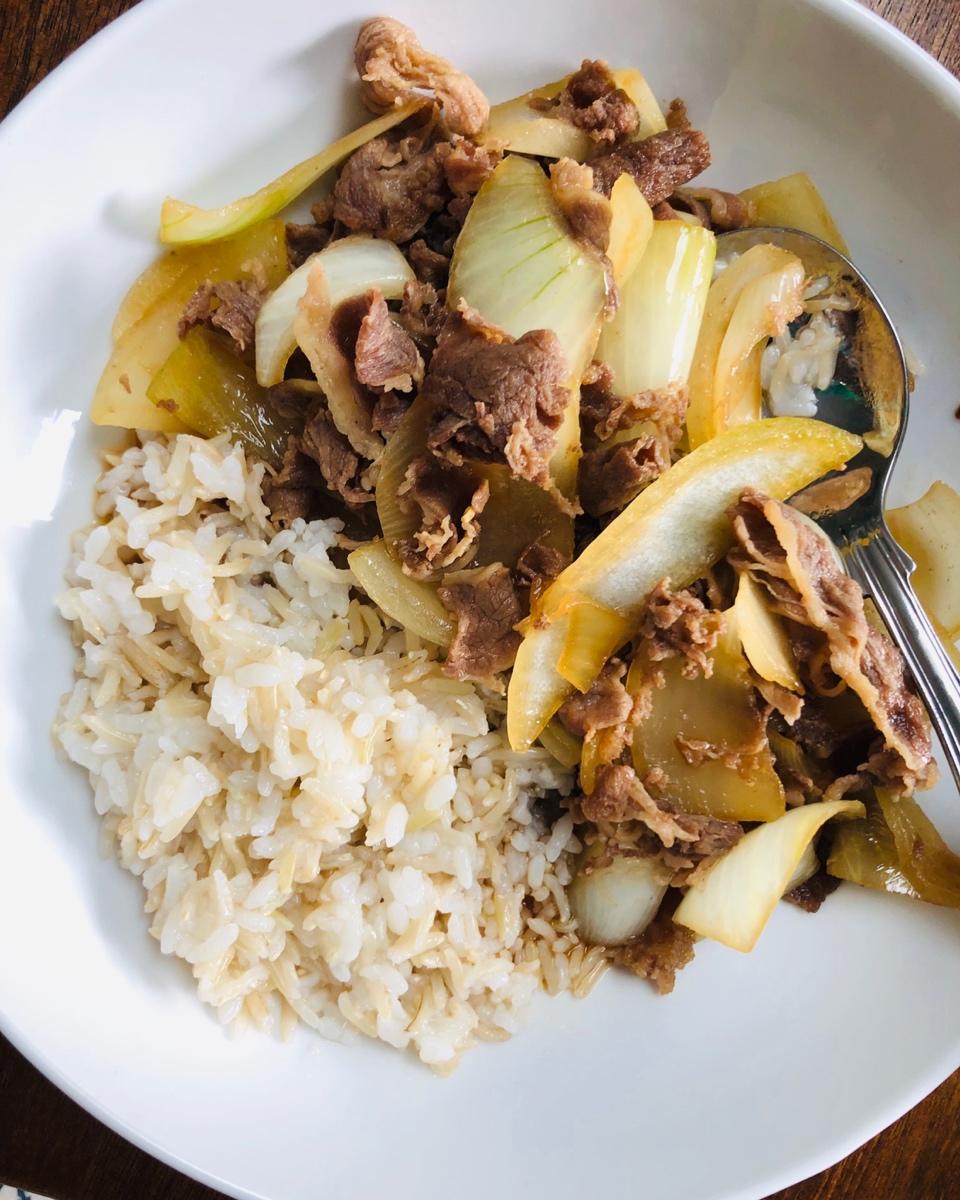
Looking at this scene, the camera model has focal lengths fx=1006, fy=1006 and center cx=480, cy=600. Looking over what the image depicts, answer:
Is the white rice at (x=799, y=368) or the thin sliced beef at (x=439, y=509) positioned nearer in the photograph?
the thin sliced beef at (x=439, y=509)

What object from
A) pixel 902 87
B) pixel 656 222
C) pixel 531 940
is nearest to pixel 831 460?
pixel 656 222

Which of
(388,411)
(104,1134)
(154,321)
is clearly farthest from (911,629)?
(104,1134)

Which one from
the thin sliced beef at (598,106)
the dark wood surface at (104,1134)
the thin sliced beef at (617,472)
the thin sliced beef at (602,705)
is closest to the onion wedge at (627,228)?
the thin sliced beef at (598,106)

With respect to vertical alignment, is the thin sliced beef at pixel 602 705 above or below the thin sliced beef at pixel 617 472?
below

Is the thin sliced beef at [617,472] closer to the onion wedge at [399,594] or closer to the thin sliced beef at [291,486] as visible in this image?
the onion wedge at [399,594]

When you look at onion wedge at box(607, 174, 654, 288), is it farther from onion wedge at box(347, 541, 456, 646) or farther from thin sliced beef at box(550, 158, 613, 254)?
onion wedge at box(347, 541, 456, 646)

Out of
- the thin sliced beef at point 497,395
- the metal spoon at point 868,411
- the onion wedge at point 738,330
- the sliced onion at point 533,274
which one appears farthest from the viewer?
the metal spoon at point 868,411

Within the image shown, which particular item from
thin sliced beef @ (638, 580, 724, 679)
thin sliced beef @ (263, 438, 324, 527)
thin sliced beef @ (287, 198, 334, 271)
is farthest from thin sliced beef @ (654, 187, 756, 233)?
thin sliced beef @ (263, 438, 324, 527)
